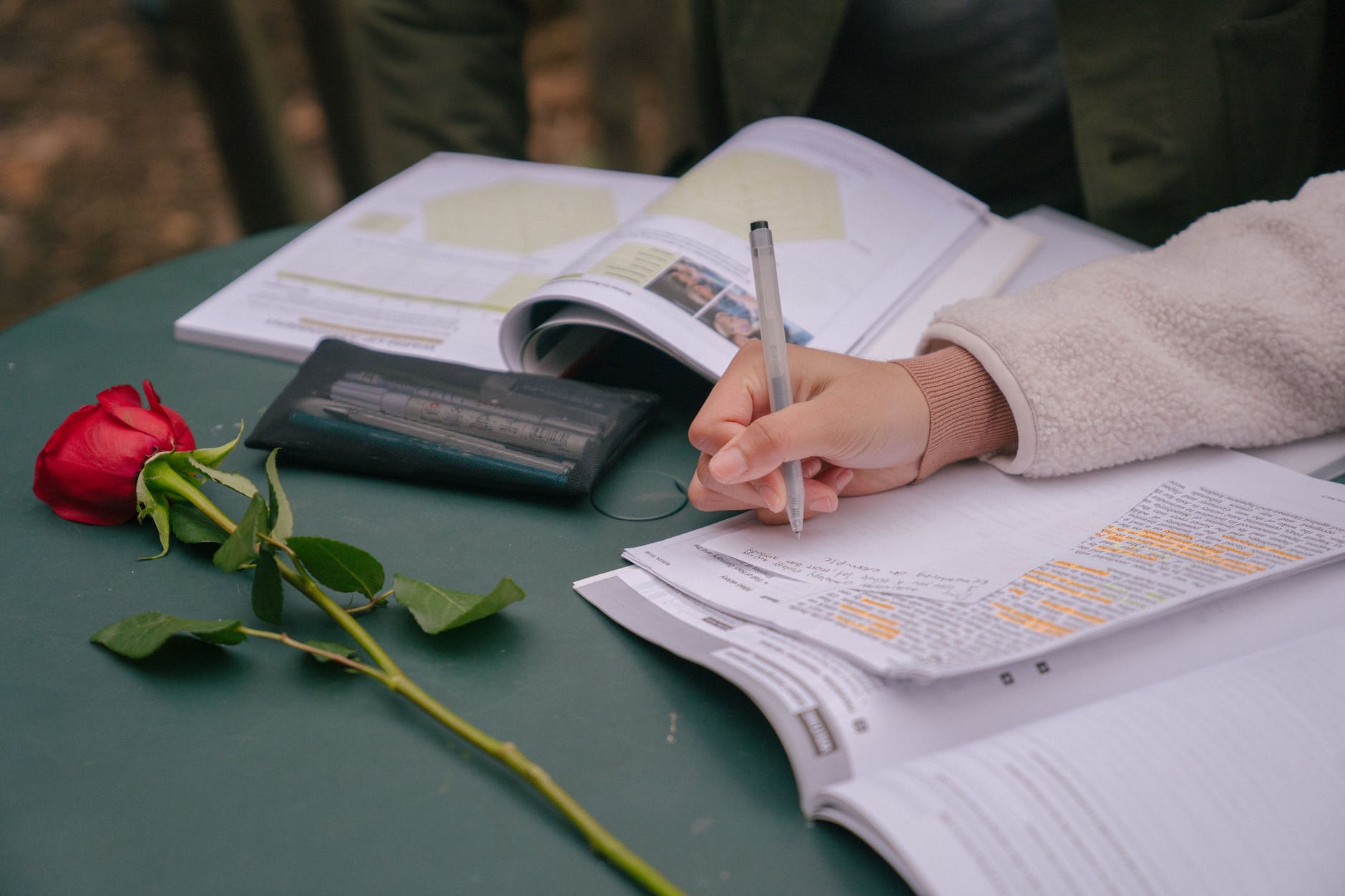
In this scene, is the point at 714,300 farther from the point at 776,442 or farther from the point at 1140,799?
the point at 1140,799

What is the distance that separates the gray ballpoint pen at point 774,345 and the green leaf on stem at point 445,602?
161 millimetres

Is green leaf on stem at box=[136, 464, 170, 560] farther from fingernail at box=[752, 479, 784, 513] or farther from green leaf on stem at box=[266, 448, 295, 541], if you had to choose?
fingernail at box=[752, 479, 784, 513]

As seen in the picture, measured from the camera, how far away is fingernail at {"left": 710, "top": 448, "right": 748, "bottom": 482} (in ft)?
1.61

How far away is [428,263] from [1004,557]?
1.81 feet

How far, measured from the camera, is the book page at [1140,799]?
0.33 metres

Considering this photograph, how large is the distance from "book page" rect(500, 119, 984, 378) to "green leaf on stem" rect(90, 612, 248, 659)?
0.28 metres

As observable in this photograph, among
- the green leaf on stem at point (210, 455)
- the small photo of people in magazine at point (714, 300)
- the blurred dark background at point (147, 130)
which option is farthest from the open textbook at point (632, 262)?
the blurred dark background at point (147, 130)

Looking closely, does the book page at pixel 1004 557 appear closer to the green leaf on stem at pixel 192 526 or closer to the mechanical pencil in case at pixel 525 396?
the mechanical pencil in case at pixel 525 396

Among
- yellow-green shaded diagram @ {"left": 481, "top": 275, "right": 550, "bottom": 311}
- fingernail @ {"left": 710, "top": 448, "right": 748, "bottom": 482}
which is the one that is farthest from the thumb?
yellow-green shaded diagram @ {"left": 481, "top": 275, "right": 550, "bottom": 311}

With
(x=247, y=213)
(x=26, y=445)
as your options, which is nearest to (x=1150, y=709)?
(x=26, y=445)

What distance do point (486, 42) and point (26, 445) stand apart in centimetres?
73

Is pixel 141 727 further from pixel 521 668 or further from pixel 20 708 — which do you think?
pixel 521 668

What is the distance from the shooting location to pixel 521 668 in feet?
1.49

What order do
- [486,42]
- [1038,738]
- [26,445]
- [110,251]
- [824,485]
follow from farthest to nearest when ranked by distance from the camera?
[110,251], [486,42], [26,445], [824,485], [1038,738]
